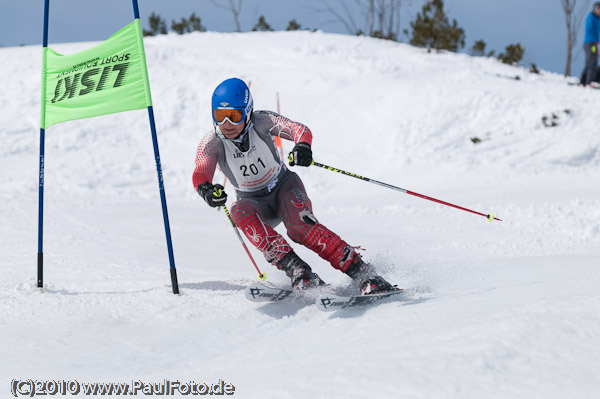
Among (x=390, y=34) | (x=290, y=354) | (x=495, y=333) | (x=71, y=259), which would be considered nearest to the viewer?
(x=495, y=333)

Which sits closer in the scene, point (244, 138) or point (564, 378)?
point (564, 378)

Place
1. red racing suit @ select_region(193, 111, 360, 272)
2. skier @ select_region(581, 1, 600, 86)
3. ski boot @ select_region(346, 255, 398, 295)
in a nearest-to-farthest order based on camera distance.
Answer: ski boot @ select_region(346, 255, 398, 295), red racing suit @ select_region(193, 111, 360, 272), skier @ select_region(581, 1, 600, 86)

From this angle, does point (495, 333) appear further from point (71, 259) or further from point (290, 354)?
point (71, 259)

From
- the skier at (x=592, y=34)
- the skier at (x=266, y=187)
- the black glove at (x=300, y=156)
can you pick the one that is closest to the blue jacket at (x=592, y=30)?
the skier at (x=592, y=34)

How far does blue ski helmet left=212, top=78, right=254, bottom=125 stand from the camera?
12.3ft

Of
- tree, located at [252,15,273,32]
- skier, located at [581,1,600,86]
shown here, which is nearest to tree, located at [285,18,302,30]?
tree, located at [252,15,273,32]

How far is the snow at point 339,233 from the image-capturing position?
212 centimetres

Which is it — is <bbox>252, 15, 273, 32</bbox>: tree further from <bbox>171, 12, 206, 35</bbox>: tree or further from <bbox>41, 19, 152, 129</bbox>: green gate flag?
<bbox>41, 19, 152, 129</bbox>: green gate flag

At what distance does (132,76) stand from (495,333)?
3.28m

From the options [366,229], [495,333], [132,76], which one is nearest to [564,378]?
[495,333]

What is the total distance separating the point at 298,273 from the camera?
3.73 meters

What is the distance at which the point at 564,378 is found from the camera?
177cm

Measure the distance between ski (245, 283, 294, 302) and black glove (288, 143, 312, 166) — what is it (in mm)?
916

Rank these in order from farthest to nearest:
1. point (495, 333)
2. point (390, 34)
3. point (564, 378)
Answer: point (390, 34), point (495, 333), point (564, 378)
